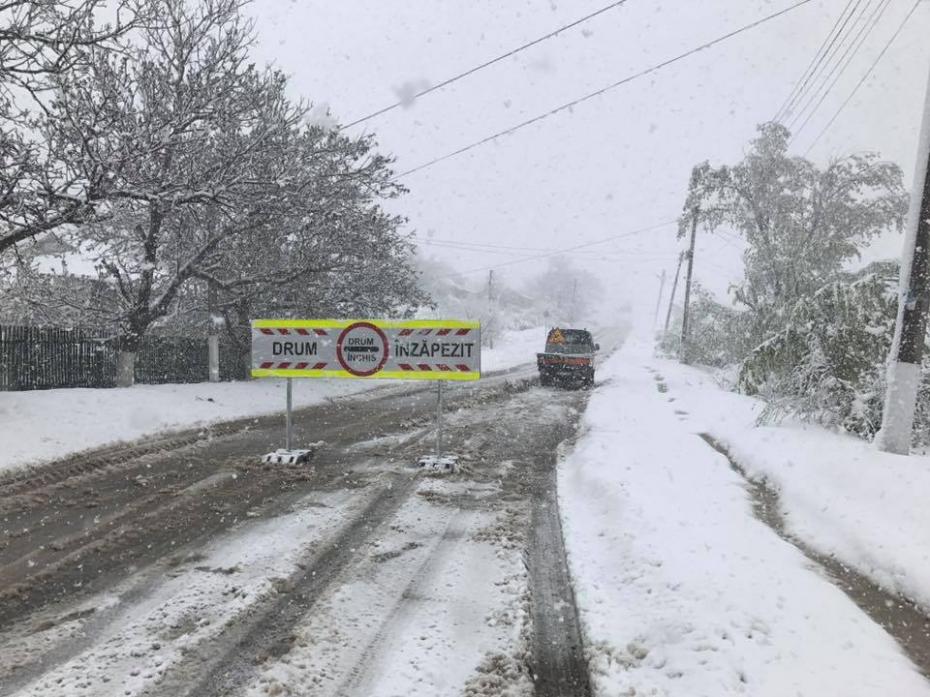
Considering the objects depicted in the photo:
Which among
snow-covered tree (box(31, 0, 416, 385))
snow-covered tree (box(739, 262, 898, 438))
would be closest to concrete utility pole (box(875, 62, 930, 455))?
snow-covered tree (box(739, 262, 898, 438))

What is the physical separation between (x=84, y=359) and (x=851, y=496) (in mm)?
15345

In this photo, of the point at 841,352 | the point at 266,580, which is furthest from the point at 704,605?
the point at 841,352

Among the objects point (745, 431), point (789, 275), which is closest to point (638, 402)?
point (745, 431)

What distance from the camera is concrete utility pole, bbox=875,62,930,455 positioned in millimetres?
7520

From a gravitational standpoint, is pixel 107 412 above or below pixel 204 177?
below

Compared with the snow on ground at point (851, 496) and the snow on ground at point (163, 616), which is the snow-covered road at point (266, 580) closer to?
the snow on ground at point (163, 616)

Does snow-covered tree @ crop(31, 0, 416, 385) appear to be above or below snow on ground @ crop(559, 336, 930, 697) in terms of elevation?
above

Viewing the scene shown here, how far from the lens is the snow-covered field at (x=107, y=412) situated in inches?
336

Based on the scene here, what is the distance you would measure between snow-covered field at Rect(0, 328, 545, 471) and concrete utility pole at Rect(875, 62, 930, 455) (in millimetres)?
11369

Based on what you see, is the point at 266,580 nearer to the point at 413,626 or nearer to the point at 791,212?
the point at 413,626

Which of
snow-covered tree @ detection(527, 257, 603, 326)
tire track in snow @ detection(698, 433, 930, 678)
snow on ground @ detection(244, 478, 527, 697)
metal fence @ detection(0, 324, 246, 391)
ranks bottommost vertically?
tire track in snow @ detection(698, 433, 930, 678)

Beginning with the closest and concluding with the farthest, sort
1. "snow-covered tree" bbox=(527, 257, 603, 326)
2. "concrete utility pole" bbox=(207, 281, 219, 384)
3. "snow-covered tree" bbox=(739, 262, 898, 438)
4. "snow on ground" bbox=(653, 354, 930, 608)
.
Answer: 1. "snow on ground" bbox=(653, 354, 930, 608)
2. "snow-covered tree" bbox=(739, 262, 898, 438)
3. "concrete utility pole" bbox=(207, 281, 219, 384)
4. "snow-covered tree" bbox=(527, 257, 603, 326)

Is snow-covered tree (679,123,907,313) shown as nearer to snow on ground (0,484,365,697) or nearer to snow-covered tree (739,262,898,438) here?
snow-covered tree (739,262,898,438)

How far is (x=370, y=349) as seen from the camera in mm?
8281
